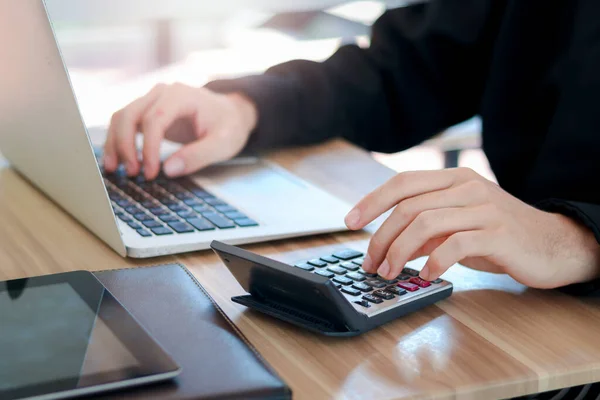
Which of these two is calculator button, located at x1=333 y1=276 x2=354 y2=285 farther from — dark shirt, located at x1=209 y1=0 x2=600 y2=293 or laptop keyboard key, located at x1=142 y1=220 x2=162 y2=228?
dark shirt, located at x1=209 y1=0 x2=600 y2=293

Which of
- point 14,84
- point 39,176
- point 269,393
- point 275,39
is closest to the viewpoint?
point 269,393

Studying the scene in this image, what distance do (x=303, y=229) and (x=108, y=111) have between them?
1.74ft

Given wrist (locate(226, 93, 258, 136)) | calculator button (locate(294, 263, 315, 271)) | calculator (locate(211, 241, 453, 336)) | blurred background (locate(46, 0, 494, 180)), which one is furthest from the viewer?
blurred background (locate(46, 0, 494, 180))

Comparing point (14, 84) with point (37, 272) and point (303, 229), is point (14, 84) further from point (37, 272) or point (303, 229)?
point (303, 229)

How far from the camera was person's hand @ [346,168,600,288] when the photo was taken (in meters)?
0.69

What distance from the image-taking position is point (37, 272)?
2.39 feet

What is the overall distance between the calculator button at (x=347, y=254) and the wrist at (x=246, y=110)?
368 millimetres

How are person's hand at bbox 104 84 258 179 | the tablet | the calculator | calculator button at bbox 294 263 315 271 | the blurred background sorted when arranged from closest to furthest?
the tablet, the calculator, calculator button at bbox 294 263 315 271, person's hand at bbox 104 84 258 179, the blurred background

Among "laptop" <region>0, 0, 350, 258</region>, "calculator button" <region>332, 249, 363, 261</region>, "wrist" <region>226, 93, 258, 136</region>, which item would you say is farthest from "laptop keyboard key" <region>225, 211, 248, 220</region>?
"wrist" <region>226, 93, 258, 136</region>

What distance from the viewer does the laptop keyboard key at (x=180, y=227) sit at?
799mm

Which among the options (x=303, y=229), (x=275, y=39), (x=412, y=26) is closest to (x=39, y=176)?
(x=303, y=229)

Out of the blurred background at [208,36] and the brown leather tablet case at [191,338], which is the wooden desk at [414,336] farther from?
the blurred background at [208,36]

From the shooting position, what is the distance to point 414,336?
64 centimetres

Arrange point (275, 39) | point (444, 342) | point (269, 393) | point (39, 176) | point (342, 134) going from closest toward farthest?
point (269, 393)
point (444, 342)
point (39, 176)
point (342, 134)
point (275, 39)
